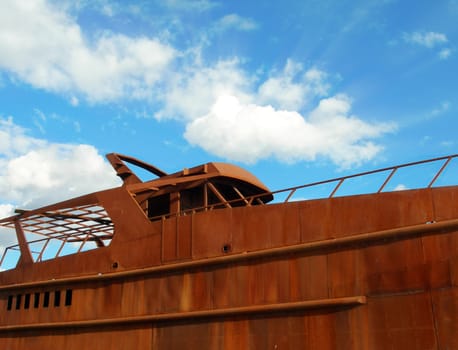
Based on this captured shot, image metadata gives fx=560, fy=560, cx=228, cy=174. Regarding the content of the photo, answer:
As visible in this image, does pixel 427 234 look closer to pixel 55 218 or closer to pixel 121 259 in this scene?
pixel 121 259

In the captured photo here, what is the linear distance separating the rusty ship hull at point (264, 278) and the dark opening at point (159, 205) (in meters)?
0.65

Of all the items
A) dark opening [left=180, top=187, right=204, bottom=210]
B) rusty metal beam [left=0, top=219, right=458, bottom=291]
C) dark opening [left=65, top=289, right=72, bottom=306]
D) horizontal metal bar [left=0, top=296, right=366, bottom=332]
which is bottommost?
horizontal metal bar [left=0, top=296, right=366, bottom=332]

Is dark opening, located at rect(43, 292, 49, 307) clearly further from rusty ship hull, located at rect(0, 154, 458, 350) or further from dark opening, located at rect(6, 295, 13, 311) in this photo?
dark opening, located at rect(6, 295, 13, 311)

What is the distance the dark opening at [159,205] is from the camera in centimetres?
1347

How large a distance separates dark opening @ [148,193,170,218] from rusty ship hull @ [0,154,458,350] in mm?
648

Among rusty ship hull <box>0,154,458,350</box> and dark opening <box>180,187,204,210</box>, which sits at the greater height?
dark opening <box>180,187,204,210</box>

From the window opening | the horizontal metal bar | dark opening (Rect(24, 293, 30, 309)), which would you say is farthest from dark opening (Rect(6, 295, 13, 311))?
the horizontal metal bar

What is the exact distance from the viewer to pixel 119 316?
1120cm

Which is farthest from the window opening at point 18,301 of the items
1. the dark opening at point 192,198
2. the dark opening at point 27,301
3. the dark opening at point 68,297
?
the dark opening at point 192,198

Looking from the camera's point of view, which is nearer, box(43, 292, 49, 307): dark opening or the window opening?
box(43, 292, 49, 307): dark opening

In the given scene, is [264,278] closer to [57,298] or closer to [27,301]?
[57,298]

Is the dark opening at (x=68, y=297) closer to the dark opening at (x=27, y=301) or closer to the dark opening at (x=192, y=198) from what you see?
the dark opening at (x=27, y=301)

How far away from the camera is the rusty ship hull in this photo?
8266mm

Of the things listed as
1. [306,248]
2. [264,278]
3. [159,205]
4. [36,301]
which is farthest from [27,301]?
[306,248]
